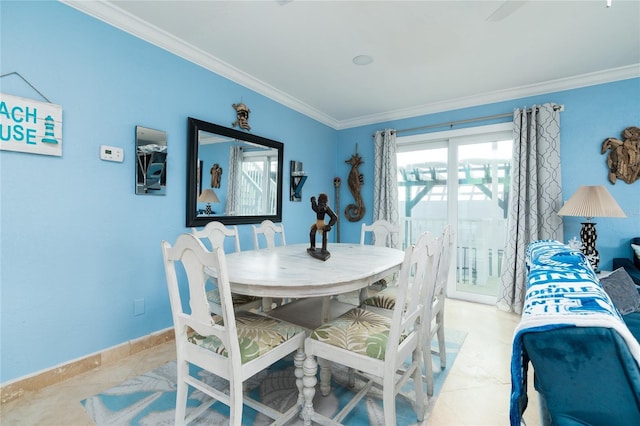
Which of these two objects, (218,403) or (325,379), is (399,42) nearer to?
(325,379)

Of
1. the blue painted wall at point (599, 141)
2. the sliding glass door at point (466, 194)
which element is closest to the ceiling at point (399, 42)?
the blue painted wall at point (599, 141)

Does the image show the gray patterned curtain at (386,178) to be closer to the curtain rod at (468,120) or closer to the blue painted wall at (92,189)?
the curtain rod at (468,120)

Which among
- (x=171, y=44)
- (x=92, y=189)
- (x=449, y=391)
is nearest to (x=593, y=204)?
(x=449, y=391)

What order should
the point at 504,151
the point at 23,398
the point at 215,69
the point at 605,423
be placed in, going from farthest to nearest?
the point at 504,151 < the point at 215,69 < the point at 23,398 < the point at 605,423

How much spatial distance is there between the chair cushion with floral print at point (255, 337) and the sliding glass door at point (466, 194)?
117 inches

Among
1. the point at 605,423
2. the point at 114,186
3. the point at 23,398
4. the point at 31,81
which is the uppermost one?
the point at 31,81

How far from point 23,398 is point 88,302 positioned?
0.56m

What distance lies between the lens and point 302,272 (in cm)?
150

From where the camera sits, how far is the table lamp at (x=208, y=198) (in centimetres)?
261

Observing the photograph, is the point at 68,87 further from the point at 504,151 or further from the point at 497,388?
the point at 504,151

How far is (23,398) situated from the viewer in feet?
5.45

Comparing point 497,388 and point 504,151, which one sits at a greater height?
point 504,151

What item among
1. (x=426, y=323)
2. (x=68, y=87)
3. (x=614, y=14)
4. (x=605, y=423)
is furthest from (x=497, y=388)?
(x=68, y=87)

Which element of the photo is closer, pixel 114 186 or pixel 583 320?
pixel 583 320
